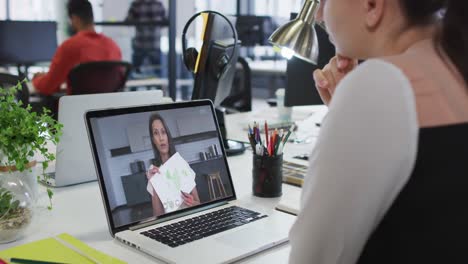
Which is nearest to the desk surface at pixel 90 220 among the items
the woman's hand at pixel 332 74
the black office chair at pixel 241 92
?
the woman's hand at pixel 332 74

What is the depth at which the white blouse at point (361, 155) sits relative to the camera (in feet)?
2.02

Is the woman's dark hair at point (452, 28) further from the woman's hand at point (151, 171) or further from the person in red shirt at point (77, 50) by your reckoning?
the person in red shirt at point (77, 50)

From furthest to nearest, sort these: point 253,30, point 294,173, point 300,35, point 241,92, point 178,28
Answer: point 178,28 → point 253,30 → point 241,92 → point 300,35 → point 294,173

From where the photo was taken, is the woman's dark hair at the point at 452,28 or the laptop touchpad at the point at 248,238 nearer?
the woman's dark hair at the point at 452,28

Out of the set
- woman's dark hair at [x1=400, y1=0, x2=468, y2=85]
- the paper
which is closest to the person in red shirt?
the paper

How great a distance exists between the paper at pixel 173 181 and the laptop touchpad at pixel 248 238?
0.54ft

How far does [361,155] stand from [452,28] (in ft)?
0.76

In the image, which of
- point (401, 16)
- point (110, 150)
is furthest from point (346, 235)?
point (110, 150)

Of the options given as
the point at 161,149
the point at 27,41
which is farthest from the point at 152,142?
the point at 27,41

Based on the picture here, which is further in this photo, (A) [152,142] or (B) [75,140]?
(B) [75,140]

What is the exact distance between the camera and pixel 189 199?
117cm

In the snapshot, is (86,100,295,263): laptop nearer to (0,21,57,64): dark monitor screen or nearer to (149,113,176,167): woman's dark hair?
(149,113,176,167): woman's dark hair

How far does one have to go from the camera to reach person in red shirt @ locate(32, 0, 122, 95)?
3717mm

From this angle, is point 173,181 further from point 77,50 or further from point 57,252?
point 77,50
